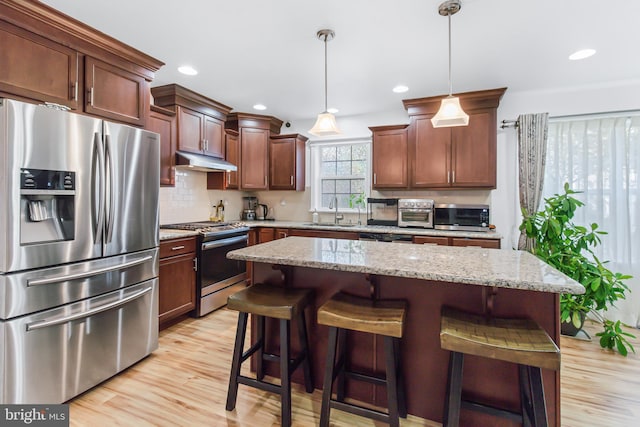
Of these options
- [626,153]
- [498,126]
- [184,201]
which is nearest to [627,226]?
[626,153]

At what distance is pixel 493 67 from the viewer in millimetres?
2881

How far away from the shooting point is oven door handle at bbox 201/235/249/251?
10.5ft

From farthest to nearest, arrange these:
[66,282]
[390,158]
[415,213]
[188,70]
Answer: [390,158]
[415,213]
[188,70]
[66,282]

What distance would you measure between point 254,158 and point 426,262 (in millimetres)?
3480

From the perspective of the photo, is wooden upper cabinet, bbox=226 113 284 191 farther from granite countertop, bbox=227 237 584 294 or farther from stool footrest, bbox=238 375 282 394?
stool footrest, bbox=238 375 282 394

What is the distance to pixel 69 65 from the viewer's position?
6.86ft

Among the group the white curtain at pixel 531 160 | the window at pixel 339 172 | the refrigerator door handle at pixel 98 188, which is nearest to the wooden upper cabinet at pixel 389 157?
the window at pixel 339 172

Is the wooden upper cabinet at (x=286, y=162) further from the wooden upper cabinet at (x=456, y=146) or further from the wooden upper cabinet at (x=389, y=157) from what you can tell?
the wooden upper cabinet at (x=456, y=146)

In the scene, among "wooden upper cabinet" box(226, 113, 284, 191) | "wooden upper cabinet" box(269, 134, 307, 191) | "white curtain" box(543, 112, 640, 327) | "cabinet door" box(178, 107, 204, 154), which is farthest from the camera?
"wooden upper cabinet" box(269, 134, 307, 191)

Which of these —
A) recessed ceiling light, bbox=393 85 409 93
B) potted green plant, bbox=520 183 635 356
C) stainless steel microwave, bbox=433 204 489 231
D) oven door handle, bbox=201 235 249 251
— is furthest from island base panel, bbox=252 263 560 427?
recessed ceiling light, bbox=393 85 409 93

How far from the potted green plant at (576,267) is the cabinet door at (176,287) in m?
3.40

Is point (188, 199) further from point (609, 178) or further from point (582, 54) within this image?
point (609, 178)

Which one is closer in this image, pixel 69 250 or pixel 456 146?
pixel 69 250

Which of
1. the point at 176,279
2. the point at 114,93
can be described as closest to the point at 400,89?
the point at 114,93
